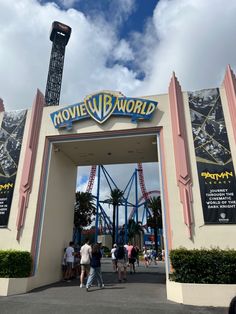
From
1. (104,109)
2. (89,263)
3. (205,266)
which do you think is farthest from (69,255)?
(104,109)

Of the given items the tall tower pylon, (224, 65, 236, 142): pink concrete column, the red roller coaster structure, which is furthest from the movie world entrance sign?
the tall tower pylon

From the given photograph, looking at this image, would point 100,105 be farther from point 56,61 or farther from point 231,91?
point 56,61

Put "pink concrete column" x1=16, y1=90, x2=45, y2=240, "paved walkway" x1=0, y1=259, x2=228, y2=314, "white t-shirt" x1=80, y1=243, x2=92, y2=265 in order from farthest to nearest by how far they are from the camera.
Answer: "pink concrete column" x1=16, y1=90, x2=45, y2=240
"white t-shirt" x1=80, y1=243, x2=92, y2=265
"paved walkway" x1=0, y1=259, x2=228, y2=314

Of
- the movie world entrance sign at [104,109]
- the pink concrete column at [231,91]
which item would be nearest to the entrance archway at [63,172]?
the movie world entrance sign at [104,109]

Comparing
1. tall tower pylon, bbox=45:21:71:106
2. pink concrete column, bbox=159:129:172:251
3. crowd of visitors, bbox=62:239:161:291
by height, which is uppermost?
tall tower pylon, bbox=45:21:71:106

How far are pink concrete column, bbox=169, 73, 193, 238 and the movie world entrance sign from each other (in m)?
1.01

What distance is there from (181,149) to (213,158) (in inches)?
53.8

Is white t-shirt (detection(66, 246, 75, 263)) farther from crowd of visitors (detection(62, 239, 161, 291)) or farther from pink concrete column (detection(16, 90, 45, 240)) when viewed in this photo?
pink concrete column (detection(16, 90, 45, 240))

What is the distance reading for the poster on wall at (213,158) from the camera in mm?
9203

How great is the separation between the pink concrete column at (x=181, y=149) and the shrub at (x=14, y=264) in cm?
647

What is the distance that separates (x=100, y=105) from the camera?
11820 millimetres

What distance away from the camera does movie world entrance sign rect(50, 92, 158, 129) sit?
1124cm

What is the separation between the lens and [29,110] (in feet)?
41.5

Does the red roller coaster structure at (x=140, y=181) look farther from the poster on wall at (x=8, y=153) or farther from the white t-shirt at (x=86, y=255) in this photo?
the white t-shirt at (x=86, y=255)
